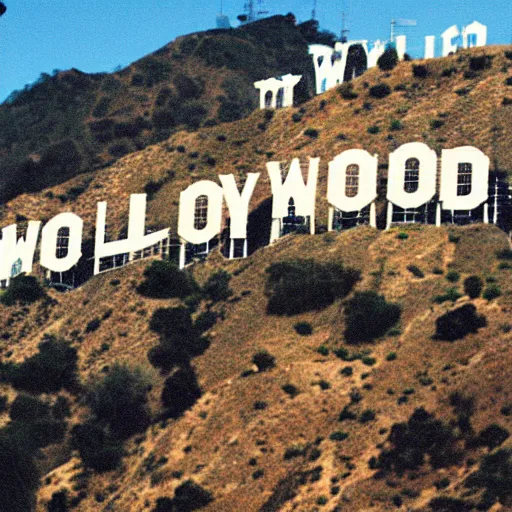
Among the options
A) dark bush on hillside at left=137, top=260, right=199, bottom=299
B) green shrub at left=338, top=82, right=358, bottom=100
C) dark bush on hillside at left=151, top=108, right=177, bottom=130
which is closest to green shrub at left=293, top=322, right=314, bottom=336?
dark bush on hillside at left=137, top=260, right=199, bottom=299

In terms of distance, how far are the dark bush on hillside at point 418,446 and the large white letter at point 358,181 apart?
23.7 metres

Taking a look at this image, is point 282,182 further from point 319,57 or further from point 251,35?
point 251,35

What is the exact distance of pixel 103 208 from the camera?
106000 mm

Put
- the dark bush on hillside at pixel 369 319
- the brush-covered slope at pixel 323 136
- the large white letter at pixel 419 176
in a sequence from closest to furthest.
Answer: the dark bush on hillside at pixel 369 319 < the large white letter at pixel 419 176 < the brush-covered slope at pixel 323 136

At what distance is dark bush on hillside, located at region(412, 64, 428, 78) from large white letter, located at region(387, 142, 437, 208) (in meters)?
19.3

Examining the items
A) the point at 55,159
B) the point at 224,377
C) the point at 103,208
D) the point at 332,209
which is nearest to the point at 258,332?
the point at 224,377

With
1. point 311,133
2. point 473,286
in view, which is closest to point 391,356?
point 473,286

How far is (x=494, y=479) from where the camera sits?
69.9 metres

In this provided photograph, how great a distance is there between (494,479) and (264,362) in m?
20.2

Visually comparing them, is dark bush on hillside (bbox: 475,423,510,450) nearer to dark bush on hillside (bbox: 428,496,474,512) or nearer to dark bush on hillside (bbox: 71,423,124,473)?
dark bush on hillside (bbox: 428,496,474,512)

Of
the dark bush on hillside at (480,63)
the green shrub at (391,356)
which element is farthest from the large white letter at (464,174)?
the dark bush on hillside at (480,63)

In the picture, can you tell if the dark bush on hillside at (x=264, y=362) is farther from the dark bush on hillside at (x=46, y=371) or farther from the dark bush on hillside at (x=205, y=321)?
the dark bush on hillside at (x=46, y=371)

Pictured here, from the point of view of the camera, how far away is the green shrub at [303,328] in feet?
295

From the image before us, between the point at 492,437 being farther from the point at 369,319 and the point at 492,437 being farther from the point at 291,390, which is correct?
the point at 369,319
